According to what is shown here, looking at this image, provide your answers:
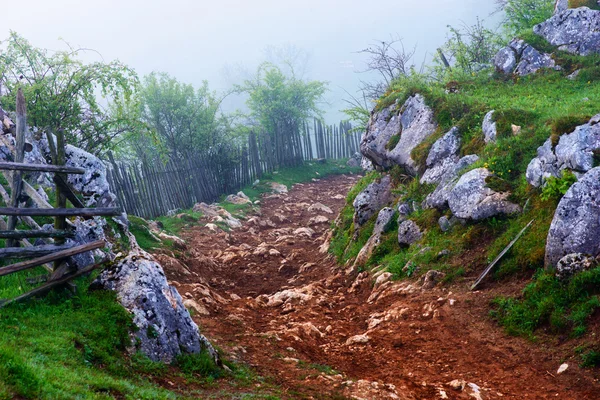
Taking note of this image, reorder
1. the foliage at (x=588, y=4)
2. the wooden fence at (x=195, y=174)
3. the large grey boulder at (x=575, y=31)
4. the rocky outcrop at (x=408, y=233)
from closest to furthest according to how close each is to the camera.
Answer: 1. the rocky outcrop at (x=408, y=233)
2. the large grey boulder at (x=575, y=31)
3. the foliage at (x=588, y=4)
4. the wooden fence at (x=195, y=174)

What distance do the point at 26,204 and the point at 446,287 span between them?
680 cm

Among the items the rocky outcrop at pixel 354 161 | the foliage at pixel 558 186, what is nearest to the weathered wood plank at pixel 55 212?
the foliage at pixel 558 186

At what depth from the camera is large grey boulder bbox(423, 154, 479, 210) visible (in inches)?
421

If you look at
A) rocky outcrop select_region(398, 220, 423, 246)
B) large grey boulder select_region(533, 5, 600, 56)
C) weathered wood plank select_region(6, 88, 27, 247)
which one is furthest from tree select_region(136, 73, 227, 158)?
weathered wood plank select_region(6, 88, 27, 247)

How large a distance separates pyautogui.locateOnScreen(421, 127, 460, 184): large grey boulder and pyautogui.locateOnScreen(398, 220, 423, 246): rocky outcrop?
1.31 meters

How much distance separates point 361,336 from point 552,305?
9.14 ft

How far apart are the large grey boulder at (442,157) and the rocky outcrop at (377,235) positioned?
3.59 feet

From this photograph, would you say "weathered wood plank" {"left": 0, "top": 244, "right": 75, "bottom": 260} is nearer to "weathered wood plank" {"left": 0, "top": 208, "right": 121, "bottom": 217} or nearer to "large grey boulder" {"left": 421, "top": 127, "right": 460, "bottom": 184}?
"weathered wood plank" {"left": 0, "top": 208, "right": 121, "bottom": 217}

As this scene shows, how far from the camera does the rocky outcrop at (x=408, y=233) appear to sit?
10.8 meters

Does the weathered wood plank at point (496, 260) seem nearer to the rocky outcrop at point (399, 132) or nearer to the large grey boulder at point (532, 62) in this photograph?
the rocky outcrop at point (399, 132)

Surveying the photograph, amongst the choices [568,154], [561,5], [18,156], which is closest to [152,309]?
[18,156]

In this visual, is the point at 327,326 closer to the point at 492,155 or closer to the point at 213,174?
the point at 492,155

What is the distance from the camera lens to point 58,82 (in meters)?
14.7

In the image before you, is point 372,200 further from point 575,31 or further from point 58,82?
point 58,82
